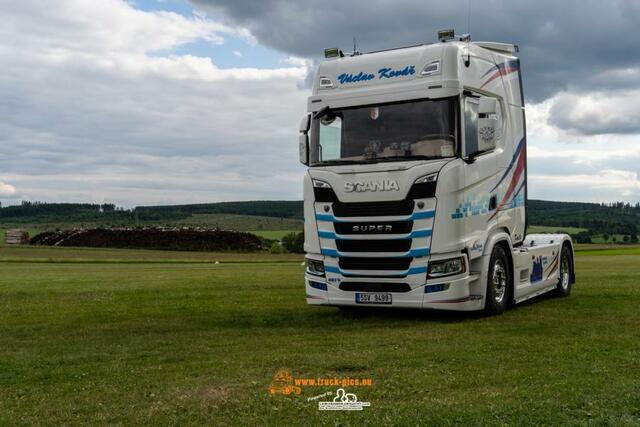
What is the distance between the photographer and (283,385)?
7504 millimetres

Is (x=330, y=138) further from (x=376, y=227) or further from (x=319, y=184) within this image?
(x=376, y=227)

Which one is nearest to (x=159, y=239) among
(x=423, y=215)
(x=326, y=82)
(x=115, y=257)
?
(x=115, y=257)

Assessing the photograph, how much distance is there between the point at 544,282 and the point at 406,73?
19.9 ft

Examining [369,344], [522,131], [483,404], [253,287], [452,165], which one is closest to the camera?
[483,404]

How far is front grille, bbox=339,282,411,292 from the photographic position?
12102 millimetres

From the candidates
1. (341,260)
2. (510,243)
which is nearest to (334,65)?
(341,260)

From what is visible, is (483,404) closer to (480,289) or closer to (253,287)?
(480,289)

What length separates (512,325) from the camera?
11.8 meters

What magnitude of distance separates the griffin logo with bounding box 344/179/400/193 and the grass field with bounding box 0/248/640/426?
7.41ft

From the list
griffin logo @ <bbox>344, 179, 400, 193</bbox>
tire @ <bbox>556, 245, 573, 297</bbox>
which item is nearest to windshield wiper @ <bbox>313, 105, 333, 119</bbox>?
griffin logo @ <bbox>344, 179, 400, 193</bbox>

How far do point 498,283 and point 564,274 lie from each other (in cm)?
463

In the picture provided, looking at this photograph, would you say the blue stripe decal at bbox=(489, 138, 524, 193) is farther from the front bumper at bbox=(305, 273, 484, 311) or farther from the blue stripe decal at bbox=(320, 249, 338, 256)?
the blue stripe decal at bbox=(320, 249, 338, 256)

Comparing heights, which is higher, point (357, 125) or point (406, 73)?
point (406, 73)

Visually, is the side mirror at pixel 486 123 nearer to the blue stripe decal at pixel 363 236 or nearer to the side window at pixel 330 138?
the blue stripe decal at pixel 363 236
